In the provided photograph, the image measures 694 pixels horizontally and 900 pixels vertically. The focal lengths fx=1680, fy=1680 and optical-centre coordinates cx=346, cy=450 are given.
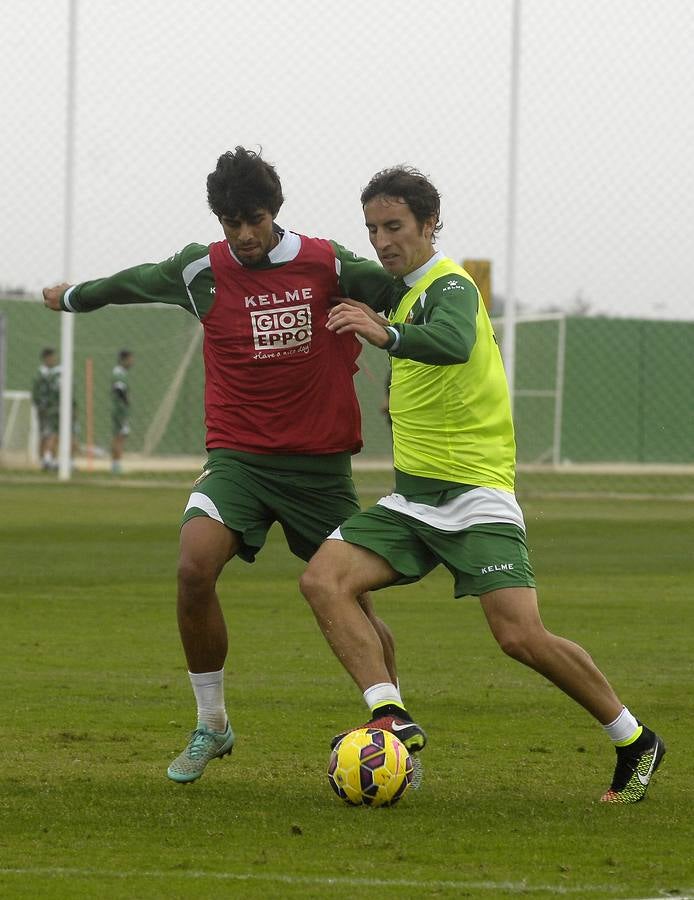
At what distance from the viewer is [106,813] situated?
17.7 ft

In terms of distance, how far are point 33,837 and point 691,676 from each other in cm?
454

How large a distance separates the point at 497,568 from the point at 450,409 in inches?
23.2

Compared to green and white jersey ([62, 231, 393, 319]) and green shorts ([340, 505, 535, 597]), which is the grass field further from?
green and white jersey ([62, 231, 393, 319])

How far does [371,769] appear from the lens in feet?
18.0

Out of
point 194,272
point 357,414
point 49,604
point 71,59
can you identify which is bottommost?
point 49,604

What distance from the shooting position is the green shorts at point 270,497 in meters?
6.30

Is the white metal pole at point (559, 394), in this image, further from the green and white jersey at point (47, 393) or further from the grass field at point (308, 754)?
the grass field at point (308, 754)

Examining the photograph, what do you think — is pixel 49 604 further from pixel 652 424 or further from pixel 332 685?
pixel 652 424

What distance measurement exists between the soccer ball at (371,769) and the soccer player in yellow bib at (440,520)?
84 millimetres

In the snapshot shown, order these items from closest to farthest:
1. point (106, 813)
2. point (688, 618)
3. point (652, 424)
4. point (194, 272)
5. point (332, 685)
Answer: 1. point (106, 813)
2. point (194, 272)
3. point (332, 685)
4. point (688, 618)
5. point (652, 424)

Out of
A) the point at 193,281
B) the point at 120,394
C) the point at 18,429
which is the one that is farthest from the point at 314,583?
the point at 18,429

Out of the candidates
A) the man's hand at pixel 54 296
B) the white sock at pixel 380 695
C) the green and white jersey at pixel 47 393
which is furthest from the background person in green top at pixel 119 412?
the white sock at pixel 380 695

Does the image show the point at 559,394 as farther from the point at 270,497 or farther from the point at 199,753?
the point at 199,753

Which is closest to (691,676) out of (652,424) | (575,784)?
(575,784)
